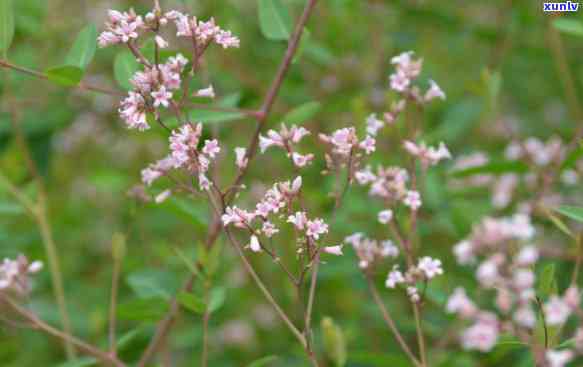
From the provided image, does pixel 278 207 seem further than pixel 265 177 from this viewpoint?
No

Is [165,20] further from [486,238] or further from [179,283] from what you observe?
[179,283]

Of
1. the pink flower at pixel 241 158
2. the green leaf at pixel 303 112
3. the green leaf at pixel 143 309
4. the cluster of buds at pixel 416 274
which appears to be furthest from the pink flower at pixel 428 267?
the green leaf at pixel 143 309

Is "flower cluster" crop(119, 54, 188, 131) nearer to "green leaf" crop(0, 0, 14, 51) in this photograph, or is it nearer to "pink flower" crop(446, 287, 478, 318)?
"green leaf" crop(0, 0, 14, 51)

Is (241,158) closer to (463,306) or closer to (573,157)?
(463,306)

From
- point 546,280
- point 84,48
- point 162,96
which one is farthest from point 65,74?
point 546,280

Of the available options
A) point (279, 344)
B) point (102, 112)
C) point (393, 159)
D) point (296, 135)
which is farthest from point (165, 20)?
point (102, 112)

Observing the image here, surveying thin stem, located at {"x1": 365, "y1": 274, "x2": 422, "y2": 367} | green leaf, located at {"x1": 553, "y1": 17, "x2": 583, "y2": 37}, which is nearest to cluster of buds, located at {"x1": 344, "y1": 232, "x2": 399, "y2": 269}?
thin stem, located at {"x1": 365, "y1": 274, "x2": 422, "y2": 367}
